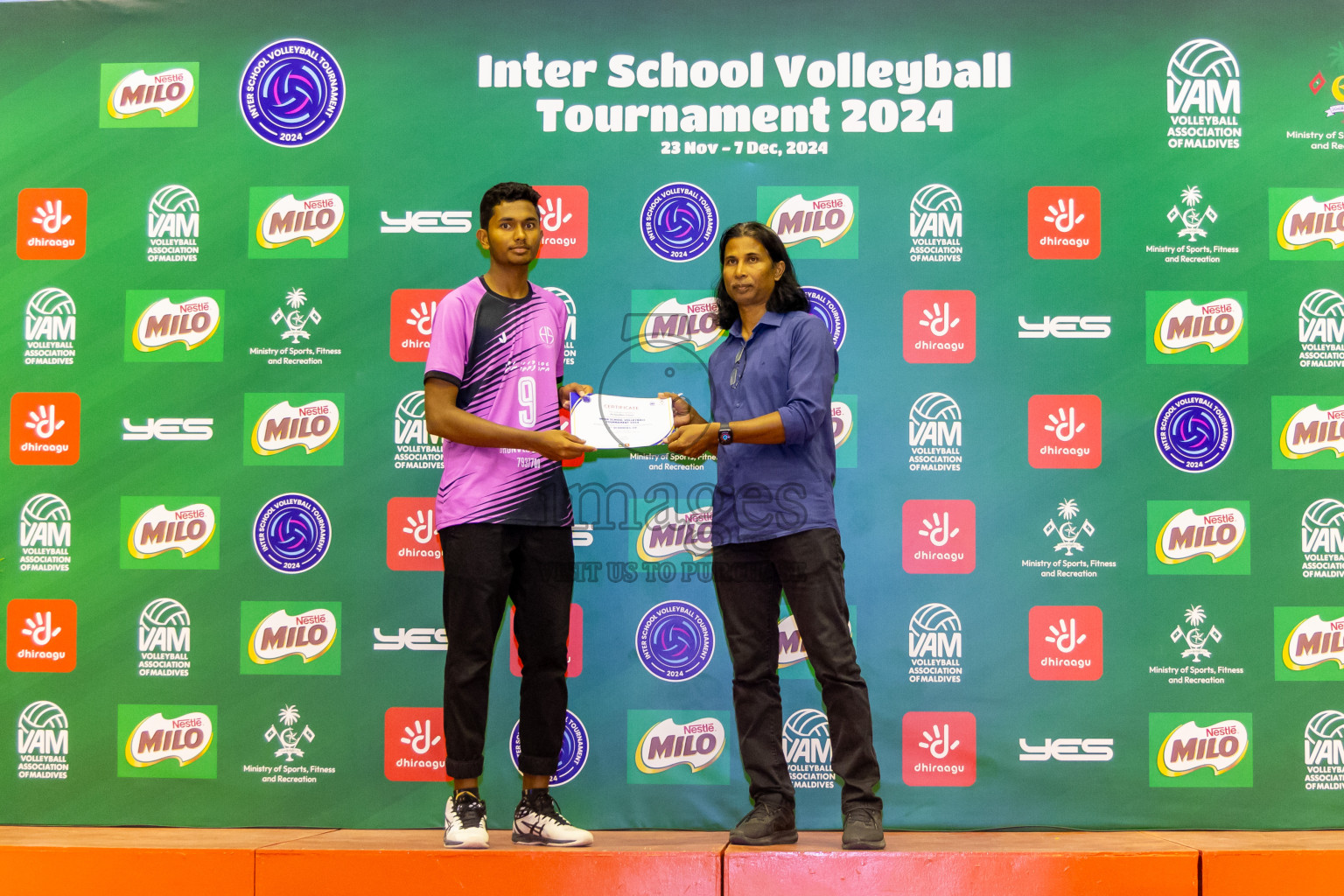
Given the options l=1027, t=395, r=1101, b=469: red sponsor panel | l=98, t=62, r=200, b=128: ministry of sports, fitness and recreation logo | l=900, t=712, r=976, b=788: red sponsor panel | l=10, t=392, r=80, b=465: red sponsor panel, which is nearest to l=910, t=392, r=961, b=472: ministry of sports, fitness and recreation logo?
l=1027, t=395, r=1101, b=469: red sponsor panel

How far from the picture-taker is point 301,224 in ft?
11.0

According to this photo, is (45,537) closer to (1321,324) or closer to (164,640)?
(164,640)

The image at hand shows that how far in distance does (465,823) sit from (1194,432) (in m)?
2.64

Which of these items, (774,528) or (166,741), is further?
(166,741)

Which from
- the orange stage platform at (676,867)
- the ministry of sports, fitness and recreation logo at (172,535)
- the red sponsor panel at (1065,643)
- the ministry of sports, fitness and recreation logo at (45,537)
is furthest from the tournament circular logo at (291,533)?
the red sponsor panel at (1065,643)

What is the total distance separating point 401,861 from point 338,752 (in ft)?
2.22

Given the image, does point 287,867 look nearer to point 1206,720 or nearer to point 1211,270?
point 1206,720

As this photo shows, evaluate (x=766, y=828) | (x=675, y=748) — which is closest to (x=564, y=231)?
(x=675, y=748)

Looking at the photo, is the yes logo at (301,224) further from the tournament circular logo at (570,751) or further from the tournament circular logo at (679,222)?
the tournament circular logo at (570,751)

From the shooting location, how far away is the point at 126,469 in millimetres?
3344

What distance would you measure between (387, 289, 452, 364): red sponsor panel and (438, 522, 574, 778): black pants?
2.84ft

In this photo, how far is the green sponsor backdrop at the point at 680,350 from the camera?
3.20 m

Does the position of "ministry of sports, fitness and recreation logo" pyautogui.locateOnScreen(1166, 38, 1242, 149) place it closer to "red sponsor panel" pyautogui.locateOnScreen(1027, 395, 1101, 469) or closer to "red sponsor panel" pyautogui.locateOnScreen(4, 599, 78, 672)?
"red sponsor panel" pyautogui.locateOnScreen(1027, 395, 1101, 469)

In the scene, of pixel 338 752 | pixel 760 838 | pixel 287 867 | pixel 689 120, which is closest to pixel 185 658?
pixel 338 752
